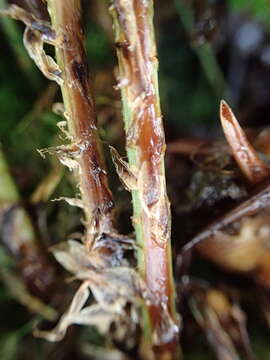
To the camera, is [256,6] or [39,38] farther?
[256,6]

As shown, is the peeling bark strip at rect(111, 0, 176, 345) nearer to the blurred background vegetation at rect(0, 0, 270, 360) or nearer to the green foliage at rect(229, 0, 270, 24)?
the blurred background vegetation at rect(0, 0, 270, 360)

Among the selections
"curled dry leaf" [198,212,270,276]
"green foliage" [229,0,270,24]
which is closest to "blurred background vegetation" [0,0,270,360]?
"green foliage" [229,0,270,24]

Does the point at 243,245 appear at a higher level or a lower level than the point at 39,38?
lower

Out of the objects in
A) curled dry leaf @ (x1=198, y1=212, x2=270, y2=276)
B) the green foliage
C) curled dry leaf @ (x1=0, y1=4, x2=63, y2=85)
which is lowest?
curled dry leaf @ (x1=198, y1=212, x2=270, y2=276)

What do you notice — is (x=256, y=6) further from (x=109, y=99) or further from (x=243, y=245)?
(x=243, y=245)

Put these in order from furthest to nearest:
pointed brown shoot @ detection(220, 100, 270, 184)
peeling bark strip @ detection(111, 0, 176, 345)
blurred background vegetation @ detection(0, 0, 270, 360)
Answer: blurred background vegetation @ detection(0, 0, 270, 360) → pointed brown shoot @ detection(220, 100, 270, 184) → peeling bark strip @ detection(111, 0, 176, 345)

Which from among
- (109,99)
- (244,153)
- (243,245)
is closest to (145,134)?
(244,153)

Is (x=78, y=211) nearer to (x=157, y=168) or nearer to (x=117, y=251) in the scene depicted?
(x=117, y=251)
